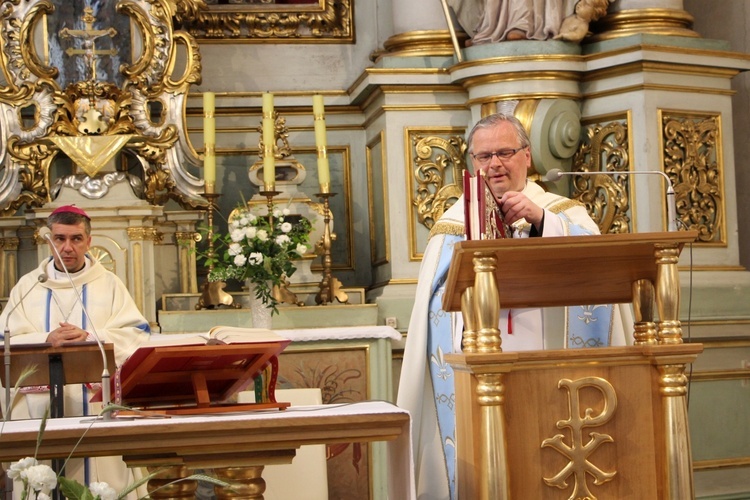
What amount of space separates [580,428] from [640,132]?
11.0 ft

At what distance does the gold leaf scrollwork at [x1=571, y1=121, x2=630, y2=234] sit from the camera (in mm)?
6605

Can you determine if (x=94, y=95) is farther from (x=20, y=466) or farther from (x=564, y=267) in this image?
(x=20, y=466)

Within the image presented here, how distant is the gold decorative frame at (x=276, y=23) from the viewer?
24.2 ft

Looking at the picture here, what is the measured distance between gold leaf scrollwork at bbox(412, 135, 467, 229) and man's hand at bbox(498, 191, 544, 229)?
275 cm

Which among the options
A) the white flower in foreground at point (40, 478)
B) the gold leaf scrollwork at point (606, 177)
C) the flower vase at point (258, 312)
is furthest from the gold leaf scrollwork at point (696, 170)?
the white flower in foreground at point (40, 478)

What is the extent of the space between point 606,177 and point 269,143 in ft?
5.94

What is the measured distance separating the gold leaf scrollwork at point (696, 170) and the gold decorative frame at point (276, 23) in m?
2.09

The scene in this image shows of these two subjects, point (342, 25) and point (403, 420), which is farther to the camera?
point (342, 25)

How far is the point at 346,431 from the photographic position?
3293mm

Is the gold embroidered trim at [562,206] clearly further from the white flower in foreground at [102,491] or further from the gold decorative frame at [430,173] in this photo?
the white flower in foreground at [102,491]

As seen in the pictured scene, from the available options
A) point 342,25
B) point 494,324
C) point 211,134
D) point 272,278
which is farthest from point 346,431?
point 342,25

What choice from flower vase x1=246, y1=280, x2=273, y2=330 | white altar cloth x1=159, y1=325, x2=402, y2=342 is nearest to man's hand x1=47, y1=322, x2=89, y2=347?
white altar cloth x1=159, y1=325, x2=402, y2=342

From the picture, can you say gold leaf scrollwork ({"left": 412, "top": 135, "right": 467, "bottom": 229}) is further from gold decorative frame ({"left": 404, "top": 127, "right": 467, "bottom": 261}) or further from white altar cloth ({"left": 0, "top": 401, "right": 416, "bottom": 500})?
white altar cloth ({"left": 0, "top": 401, "right": 416, "bottom": 500})

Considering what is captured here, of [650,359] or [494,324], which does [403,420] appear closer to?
[494,324]
